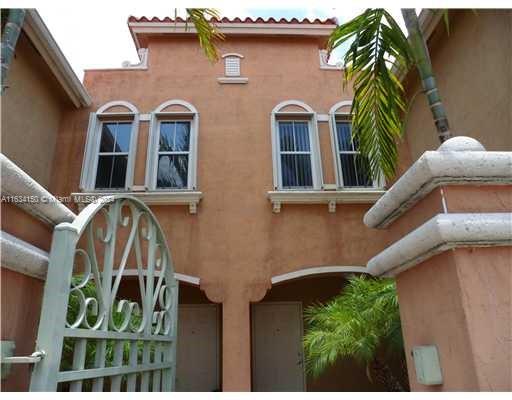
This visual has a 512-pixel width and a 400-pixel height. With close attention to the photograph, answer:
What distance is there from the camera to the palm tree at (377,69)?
12.5 feet

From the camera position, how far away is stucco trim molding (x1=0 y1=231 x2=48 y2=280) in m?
1.60

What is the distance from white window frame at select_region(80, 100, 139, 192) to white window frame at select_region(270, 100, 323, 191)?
104 inches

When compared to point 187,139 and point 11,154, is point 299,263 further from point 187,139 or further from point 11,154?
point 11,154

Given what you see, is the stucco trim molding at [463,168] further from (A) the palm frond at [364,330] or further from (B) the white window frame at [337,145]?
(B) the white window frame at [337,145]

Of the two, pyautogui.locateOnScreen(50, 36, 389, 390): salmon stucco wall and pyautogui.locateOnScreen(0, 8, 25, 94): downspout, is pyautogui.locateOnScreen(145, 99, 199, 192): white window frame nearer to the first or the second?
pyautogui.locateOnScreen(50, 36, 389, 390): salmon stucco wall

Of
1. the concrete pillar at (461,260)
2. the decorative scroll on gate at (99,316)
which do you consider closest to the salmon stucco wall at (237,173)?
the decorative scroll on gate at (99,316)

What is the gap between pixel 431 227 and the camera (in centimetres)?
152

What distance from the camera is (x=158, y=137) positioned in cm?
788

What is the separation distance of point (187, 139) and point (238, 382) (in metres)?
4.43

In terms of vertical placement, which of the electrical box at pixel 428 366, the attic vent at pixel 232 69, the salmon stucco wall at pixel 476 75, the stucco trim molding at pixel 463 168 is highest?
the attic vent at pixel 232 69

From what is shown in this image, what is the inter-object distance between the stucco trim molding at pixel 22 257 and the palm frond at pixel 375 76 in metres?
3.24

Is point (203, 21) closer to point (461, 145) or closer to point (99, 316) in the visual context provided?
point (99, 316)

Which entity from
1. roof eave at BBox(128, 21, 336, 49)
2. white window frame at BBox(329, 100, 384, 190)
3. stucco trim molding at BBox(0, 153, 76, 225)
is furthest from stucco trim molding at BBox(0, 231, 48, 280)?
roof eave at BBox(128, 21, 336, 49)

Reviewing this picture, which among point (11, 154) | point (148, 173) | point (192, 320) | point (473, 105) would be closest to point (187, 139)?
point (148, 173)
